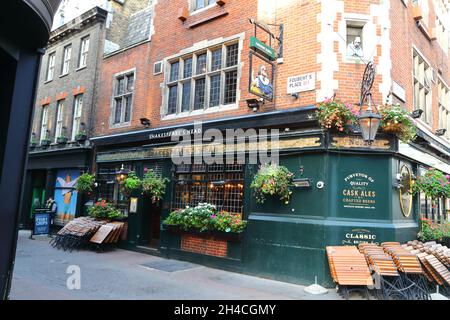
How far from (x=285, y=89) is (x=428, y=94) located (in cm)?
685

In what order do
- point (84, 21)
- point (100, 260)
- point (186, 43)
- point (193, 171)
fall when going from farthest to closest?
point (84, 21)
point (186, 43)
point (193, 171)
point (100, 260)

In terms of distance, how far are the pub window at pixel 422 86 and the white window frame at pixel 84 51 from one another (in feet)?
47.5

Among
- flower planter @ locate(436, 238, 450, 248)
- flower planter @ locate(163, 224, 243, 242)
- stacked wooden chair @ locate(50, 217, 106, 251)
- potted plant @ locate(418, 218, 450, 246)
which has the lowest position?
stacked wooden chair @ locate(50, 217, 106, 251)

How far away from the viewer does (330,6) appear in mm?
9141

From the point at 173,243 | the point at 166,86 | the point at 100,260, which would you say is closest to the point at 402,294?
the point at 173,243

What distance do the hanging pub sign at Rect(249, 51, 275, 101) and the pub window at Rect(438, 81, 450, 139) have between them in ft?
28.5

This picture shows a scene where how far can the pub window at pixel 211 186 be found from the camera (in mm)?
10203

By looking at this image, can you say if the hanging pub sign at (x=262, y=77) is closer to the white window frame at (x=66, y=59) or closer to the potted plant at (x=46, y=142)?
the white window frame at (x=66, y=59)

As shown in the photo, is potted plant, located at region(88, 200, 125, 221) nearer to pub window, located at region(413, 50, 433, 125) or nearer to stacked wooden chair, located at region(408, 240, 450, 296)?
stacked wooden chair, located at region(408, 240, 450, 296)

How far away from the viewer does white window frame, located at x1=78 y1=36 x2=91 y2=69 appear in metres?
17.4

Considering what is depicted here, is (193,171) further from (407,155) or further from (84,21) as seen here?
(84,21)

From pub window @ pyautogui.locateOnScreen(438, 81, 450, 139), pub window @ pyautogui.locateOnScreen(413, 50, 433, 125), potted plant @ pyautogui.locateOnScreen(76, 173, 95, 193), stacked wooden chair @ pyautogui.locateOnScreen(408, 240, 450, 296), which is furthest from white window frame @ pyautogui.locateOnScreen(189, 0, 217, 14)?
pub window @ pyautogui.locateOnScreen(438, 81, 450, 139)

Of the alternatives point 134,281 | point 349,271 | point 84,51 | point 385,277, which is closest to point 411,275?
point 385,277

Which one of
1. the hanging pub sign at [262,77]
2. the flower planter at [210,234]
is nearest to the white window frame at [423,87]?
the hanging pub sign at [262,77]
